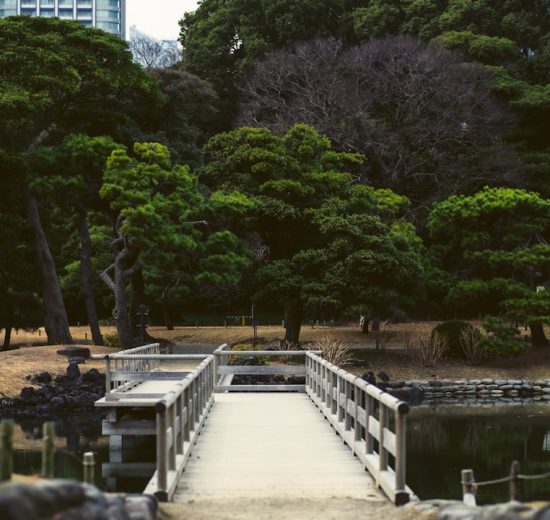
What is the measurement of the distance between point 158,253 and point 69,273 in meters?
10.3

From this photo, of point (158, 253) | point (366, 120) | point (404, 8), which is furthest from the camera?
point (404, 8)

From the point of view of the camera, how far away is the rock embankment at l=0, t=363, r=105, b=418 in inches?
949

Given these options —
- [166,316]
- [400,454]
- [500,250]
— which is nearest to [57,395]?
[500,250]

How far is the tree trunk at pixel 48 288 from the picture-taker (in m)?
32.7

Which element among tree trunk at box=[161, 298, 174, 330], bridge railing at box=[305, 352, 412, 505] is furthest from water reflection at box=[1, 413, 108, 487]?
tree trunk at box=[161, 298, 174, 330]

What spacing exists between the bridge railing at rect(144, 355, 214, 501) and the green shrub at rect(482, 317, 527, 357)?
1789cm

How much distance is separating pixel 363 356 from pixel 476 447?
1254 cm

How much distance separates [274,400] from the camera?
17766 mm

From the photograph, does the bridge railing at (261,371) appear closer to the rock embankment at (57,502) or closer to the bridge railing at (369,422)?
the bridge railing at (369,422)

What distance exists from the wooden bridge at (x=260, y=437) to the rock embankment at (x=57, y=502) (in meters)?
2.53

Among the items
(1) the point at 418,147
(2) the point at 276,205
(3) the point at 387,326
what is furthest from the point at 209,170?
(1) the point at 418,147

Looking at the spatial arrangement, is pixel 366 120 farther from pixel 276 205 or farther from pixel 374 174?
pixel 276 205

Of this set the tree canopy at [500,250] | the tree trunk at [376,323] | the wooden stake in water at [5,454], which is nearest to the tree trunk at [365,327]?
the tree trunk at [376,323]

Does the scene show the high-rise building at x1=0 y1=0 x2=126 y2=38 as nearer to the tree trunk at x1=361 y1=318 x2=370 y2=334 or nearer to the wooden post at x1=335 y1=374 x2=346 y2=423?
the tree trunk at x1=361 y1=318 x2=370 y2=334
